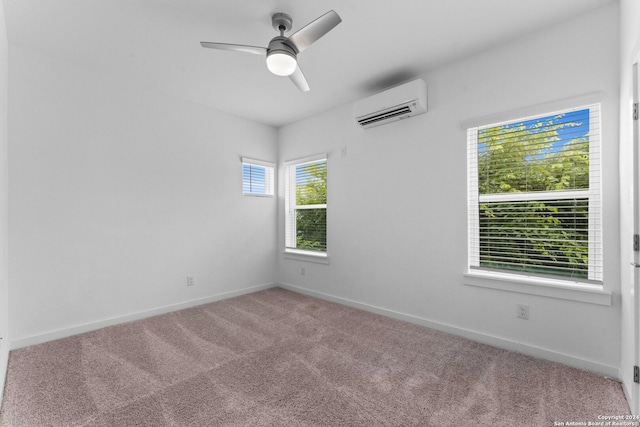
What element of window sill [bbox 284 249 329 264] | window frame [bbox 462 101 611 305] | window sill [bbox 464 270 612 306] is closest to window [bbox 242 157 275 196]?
window sill [bbox 284 249 329 264]

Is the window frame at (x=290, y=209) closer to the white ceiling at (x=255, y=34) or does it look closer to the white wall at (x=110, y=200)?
the white wall at (x=110, y=200)

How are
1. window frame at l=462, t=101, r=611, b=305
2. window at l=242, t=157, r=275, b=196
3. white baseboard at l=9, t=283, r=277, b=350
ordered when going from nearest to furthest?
window frame at l=462, t=101, r=611, b=305 < white baseboard at l=9, t=283, r=277, b=350 < window at l=242, t=157, r=275, b=196

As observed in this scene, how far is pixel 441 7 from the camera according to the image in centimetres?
211

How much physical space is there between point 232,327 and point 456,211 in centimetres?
256

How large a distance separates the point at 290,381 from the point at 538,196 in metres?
2.43

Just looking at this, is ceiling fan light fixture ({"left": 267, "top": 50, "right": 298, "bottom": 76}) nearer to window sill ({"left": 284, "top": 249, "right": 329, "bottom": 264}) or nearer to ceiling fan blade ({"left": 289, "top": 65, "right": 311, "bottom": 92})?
ceiling fan blade ({"left": 289, "top": 65, "right": 311, "bottom": 92})

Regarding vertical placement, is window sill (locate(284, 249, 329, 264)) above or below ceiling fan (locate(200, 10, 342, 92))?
below

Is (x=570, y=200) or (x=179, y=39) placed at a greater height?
(x=179, y=39)

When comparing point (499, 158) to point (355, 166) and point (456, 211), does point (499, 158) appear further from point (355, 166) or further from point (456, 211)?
point (355, 166)

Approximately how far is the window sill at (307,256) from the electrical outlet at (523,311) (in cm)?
224

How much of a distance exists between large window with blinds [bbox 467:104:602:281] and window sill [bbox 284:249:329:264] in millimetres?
1938

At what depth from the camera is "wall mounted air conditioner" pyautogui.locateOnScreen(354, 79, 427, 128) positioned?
2.90 metres

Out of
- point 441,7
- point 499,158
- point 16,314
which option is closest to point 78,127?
point 16,314

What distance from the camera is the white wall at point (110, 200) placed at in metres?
2.62
